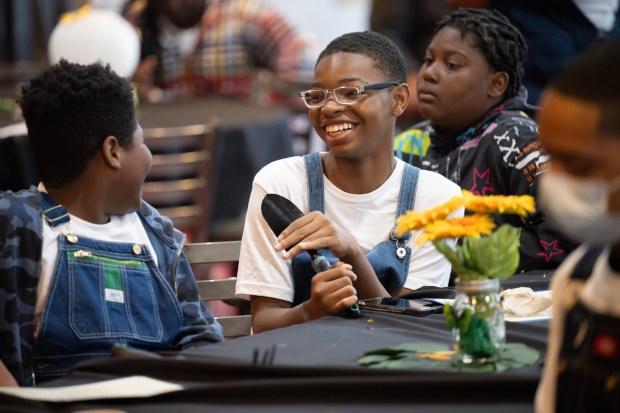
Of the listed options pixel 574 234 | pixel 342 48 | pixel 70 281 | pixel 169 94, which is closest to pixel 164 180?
pixel 169 94

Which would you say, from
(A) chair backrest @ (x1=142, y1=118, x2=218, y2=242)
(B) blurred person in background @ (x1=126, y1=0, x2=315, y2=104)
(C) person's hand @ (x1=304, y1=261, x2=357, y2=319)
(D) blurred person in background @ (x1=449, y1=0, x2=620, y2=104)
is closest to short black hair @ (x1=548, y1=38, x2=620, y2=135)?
(C) person's hand @ (x1=304, y1=261, x2=357, y2=319)

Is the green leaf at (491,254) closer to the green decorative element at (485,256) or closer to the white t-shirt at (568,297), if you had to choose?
the green decorative element at (485,256)

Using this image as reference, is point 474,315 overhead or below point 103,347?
overhead

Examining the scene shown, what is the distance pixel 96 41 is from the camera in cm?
449

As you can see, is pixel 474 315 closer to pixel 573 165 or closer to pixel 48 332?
pixel 573 165

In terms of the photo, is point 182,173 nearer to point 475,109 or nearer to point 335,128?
point 475,109

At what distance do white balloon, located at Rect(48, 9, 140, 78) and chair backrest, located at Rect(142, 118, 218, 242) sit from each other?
1.27 feet

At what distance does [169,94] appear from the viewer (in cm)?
→ 607

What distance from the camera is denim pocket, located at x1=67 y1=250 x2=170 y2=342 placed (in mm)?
1937

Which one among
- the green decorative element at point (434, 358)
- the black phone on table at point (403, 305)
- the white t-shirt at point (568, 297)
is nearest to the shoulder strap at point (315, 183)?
the black phone on table at point (403, 305)

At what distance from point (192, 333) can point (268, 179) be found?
391 mm

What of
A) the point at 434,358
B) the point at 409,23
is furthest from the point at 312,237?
the point at 409,23

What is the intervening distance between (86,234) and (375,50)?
80 cm

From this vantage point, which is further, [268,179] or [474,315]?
[268,179]
